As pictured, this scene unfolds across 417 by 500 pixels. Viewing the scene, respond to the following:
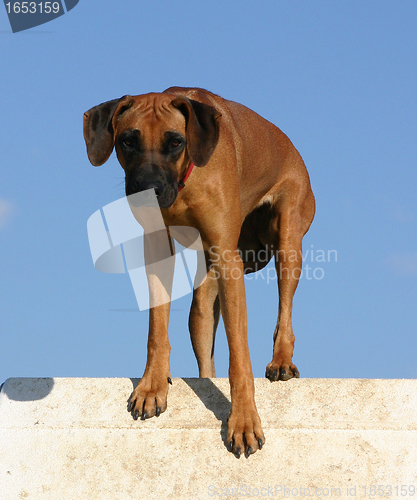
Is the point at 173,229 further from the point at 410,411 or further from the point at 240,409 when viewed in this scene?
the point at 410,411

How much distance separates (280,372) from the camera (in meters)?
5.28

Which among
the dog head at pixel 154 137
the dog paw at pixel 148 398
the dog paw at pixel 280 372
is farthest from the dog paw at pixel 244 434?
the dog head at pixel 154 137

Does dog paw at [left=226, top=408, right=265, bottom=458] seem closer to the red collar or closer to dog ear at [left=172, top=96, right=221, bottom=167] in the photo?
the red collar

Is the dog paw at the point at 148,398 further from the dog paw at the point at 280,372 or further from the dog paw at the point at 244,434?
the dog paw at the point at 280,372

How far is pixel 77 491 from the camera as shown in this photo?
4.60 m

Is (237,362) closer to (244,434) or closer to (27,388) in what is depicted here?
(244,434)

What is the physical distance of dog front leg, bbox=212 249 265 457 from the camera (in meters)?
4.57

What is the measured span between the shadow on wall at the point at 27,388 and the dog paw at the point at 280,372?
1.66 m

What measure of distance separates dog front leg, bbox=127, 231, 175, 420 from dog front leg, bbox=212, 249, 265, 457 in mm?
450

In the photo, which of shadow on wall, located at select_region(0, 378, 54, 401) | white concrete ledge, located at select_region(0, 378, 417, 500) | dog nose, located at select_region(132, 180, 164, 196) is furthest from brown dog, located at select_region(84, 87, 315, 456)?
shadow on wall, located at select_region(0, 378, 54, 401)

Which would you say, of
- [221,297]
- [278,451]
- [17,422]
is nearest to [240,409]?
[278,451]

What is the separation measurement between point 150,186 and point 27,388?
1.99 metres

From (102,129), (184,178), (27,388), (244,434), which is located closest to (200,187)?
(184,178)

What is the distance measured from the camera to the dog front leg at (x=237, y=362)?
15.0 ft
